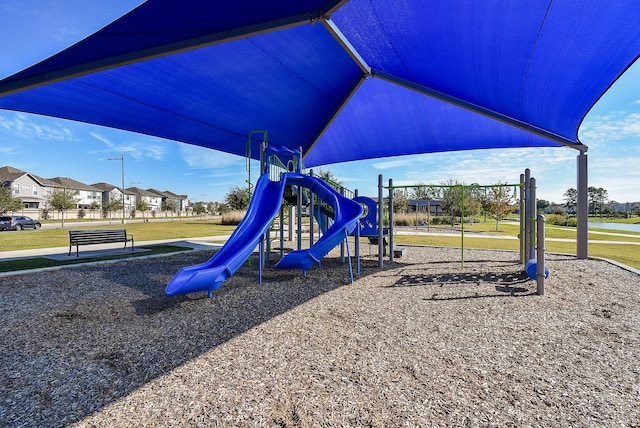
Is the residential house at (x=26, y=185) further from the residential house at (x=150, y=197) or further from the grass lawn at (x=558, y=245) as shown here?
the grass lawn at (x=558, y=245)

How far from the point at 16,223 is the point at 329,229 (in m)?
29.5

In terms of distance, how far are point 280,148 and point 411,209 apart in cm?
4334

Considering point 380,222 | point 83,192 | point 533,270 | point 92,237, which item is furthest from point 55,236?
point 83,192

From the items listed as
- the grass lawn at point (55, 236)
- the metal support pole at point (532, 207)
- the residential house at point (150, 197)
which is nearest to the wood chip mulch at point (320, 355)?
the metal support pole at point (532, 207)

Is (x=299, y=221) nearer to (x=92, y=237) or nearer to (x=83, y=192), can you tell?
(x=92, y=237)

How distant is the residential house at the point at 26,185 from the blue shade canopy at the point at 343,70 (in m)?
64.1

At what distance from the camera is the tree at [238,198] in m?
36.2

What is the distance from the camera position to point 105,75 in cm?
668

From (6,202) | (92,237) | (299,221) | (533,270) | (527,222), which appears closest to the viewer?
(533,270)

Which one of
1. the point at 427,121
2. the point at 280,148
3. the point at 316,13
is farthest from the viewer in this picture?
the point at 427,121

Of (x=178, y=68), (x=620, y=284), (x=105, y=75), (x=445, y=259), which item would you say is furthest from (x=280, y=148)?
(x=620, y=284)

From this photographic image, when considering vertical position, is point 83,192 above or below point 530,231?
above

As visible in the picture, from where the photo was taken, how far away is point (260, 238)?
6.29 metres

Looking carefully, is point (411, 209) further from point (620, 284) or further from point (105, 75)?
point (105, 75)
